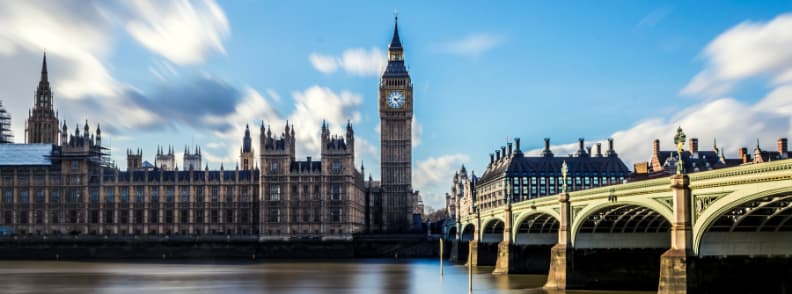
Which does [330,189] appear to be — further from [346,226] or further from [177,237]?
[177,237]

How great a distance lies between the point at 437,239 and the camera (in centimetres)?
13250

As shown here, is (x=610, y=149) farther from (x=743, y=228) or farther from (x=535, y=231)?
(x=743, y=228)

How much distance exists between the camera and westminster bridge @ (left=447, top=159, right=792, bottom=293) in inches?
1549

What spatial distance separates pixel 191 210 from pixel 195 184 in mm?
4020

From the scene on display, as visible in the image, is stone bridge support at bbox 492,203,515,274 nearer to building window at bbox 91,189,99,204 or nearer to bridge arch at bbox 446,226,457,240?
bridge arch at bbox 446,226,457,240

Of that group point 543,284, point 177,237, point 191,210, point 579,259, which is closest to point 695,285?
point 579,259

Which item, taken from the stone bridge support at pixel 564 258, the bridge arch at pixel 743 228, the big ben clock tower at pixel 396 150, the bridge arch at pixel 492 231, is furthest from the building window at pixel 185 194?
the bridge arch at pixel 743 228

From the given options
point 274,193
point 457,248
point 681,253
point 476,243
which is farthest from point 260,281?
point 274,193

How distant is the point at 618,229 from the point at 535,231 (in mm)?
21031

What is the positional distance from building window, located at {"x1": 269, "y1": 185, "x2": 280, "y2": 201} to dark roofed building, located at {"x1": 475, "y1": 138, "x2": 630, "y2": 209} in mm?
36358

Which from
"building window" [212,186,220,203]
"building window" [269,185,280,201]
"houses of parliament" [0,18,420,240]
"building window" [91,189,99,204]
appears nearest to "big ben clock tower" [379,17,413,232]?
"houses of parliament" [0,18,420,240]

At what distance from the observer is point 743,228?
4450 cm

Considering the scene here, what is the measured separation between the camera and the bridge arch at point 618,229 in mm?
57188

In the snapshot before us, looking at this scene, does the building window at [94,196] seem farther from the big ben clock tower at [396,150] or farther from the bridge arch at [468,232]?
the bridge arch at [468,232]
